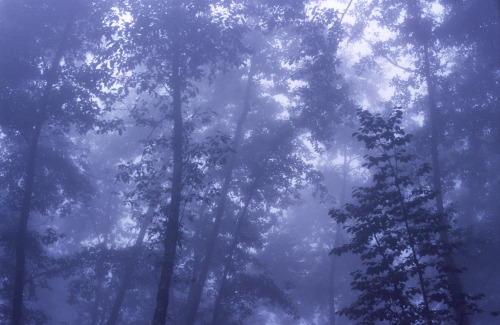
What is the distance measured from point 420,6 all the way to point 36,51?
1673cm

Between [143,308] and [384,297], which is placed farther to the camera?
[143,308]

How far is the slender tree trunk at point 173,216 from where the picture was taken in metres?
9.49

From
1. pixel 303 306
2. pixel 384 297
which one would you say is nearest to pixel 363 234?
pixel 384 297

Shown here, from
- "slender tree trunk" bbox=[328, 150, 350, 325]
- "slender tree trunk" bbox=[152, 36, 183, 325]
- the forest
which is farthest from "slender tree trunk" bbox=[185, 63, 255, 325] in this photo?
"slender tree trunk" bbox=[328, 150, 350, 325]

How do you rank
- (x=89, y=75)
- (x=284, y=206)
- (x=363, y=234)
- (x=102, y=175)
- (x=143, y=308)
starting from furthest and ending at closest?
1. (x=102, y=175)
2. (x=143, y=308)
3. (x=284, y=206)
4. (x=89, y=75)
5. (x=363, y=234)

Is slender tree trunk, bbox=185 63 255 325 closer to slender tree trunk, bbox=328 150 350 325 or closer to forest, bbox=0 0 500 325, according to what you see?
forest, bbox=0 0 500 325

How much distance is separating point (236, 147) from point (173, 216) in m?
9.97

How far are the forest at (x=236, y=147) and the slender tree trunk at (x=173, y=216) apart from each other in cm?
5

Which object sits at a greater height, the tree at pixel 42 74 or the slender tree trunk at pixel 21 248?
the tree at pixel 42 74

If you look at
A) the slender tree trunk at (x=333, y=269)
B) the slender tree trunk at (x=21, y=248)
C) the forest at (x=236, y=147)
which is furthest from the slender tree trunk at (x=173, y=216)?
the slender tree trunk at (x=333, y=269)

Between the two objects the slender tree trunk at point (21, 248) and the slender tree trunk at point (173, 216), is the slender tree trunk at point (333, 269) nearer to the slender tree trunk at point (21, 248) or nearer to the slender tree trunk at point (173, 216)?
the slender tree trunk at point (173, 216)

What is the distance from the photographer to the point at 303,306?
32.2 metres

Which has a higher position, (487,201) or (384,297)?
(487,201)

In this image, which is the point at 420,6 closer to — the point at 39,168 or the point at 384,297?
the point at 384,297
